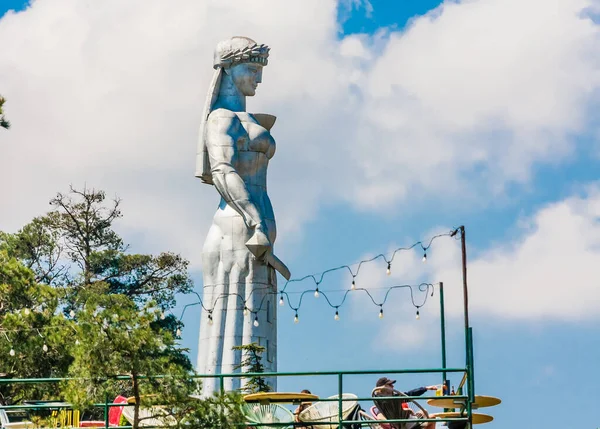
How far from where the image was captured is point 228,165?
28375 millimetres

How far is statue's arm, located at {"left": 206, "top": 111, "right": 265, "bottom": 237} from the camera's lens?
2822 cm

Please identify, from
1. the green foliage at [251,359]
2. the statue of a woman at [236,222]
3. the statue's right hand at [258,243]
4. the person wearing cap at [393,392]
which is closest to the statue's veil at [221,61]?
the statue of a woman at [236,222]

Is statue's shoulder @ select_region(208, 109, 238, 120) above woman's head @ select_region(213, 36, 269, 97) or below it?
below

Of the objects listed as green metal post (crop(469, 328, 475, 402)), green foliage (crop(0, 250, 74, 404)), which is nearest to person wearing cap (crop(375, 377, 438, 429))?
green metal post (crop(469, 328, 475, 402))

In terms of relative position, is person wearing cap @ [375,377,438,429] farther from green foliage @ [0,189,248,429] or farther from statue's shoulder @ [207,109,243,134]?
statue's shoulder @ [207,109,243,134]

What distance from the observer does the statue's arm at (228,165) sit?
92.6 feet

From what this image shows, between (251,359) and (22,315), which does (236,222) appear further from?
(22,315)

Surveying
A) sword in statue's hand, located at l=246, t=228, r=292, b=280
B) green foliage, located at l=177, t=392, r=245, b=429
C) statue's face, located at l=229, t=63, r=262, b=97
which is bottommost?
green foliage, located at l=177, t=392, r=245, b=429

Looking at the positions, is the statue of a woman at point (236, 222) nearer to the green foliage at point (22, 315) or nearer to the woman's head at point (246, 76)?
the woman's head at point (246, 76)

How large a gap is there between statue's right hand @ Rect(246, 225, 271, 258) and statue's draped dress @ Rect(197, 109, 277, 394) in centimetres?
17

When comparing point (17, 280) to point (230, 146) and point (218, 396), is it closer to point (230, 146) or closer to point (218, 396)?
point (230, 146)

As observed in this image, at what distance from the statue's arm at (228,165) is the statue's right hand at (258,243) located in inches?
3.5

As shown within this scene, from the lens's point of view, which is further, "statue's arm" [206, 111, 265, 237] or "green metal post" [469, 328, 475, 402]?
"statue's arm" [206, 111, 265, 237]

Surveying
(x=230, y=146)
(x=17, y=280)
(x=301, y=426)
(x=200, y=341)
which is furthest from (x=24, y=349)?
(x=301, y=426)
